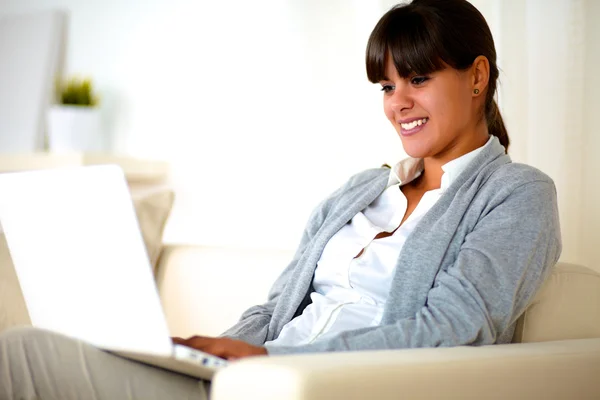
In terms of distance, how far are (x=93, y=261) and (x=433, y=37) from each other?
81 centimetres

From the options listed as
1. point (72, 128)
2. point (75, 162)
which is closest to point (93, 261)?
point (75, 162)

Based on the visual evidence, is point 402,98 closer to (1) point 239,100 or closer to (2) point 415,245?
(2) point 415,245

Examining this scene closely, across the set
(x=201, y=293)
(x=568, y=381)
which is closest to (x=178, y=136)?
(x=201, y=293)

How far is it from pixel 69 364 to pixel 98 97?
83.8 inches

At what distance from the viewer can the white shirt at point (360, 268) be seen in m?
1.55

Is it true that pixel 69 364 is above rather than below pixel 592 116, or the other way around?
below

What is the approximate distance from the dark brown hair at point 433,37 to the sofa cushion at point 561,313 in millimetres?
459

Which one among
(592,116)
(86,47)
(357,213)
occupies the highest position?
(86,47)

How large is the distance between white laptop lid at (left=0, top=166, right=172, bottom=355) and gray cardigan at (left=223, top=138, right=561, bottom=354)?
30 cm

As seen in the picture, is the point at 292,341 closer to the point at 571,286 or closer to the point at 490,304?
the point at 490,304

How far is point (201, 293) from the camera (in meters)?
2.10

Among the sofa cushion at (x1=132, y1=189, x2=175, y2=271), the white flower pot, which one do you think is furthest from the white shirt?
the white flower pot

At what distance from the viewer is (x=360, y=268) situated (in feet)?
5.19

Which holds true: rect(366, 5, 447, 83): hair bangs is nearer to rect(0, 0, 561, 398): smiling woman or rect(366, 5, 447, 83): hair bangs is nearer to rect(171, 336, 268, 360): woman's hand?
rect(0, 0, 561, 398): smiling woman
